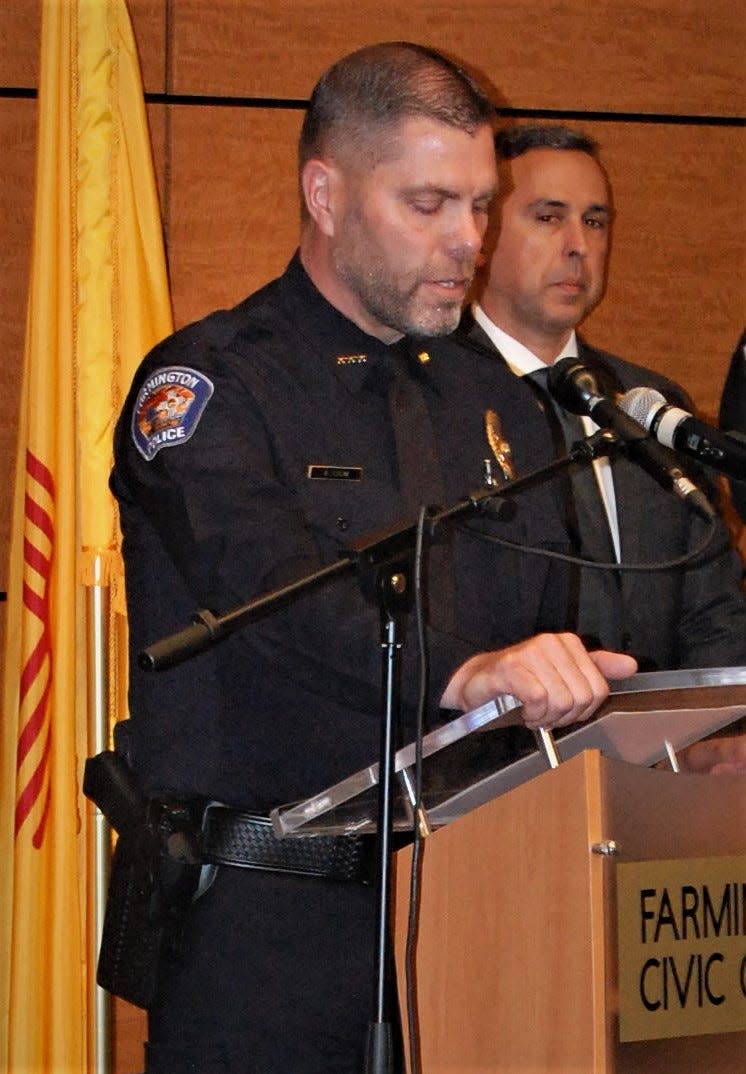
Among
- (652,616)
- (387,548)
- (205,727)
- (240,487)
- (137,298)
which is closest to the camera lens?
(387,548)

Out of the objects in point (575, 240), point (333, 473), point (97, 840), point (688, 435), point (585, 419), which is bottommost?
point (97, 840)

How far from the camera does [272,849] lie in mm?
1832

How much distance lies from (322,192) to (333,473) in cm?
51

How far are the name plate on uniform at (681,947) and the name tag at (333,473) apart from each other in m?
0.82

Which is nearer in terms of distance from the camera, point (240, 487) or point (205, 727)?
point (240, 487)

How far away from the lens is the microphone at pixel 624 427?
148 centimetres

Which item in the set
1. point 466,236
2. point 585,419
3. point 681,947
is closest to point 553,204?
point 585,419

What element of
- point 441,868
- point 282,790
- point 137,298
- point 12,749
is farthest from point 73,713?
point 441,868

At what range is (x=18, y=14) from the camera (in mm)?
3258

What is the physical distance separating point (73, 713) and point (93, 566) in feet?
0.99

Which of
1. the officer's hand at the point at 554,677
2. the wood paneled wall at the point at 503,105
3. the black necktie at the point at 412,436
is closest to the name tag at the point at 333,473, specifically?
the black necktie at the point at 412,436

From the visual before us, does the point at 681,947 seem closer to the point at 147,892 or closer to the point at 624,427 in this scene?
the point at 624,427

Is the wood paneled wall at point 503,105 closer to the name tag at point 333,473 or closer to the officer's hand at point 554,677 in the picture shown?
the name tag at point 333,473

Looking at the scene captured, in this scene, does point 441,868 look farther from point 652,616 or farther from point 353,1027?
point 652,616
